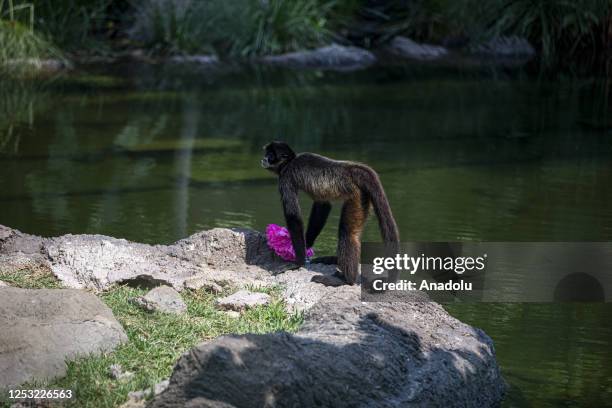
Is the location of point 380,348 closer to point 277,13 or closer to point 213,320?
point 213,320

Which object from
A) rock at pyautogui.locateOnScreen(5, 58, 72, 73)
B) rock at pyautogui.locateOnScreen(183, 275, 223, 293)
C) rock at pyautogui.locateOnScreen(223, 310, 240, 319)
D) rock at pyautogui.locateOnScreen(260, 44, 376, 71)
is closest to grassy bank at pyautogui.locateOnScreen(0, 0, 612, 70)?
rock at pyautogui.locateOnScreen(5, 58, 72, 73)

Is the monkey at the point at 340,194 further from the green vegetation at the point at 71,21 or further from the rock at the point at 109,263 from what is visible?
the green vegetation at the point at 71,21

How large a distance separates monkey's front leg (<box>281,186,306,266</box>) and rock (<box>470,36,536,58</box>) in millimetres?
19473

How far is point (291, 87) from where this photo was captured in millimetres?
20375

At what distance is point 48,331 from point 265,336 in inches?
55.3

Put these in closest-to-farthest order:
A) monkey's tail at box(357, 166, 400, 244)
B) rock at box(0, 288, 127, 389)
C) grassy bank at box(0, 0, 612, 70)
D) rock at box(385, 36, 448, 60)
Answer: rock at box(0, 288, 127, 389) < monkey's tail at box(357, 166, 400, 244) < grassy bank at box(0, 0, 612, 70) < rock at box(385, 36, 448, 60)

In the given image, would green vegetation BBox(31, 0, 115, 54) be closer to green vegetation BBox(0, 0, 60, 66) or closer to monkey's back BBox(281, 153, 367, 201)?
green vegetation BBox(0, 0, 60, 66)

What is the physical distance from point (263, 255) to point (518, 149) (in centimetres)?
775

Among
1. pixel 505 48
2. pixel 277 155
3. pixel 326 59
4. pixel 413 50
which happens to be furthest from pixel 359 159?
pixel 505 48

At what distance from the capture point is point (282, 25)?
77.3 ft

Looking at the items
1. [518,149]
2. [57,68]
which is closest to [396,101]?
[518,149]

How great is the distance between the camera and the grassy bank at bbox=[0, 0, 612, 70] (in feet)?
72.7
